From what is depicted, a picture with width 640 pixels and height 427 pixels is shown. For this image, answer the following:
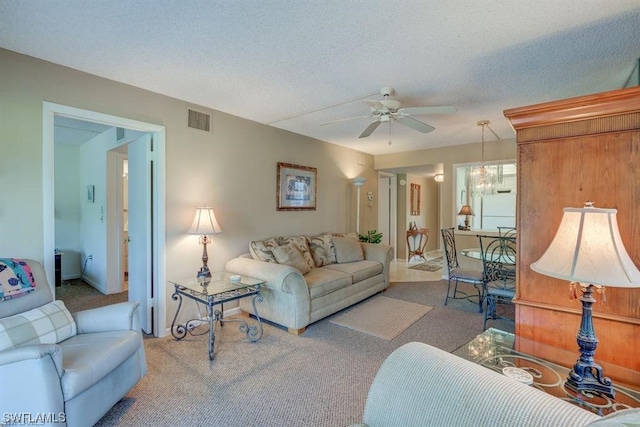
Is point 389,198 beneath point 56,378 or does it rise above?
above

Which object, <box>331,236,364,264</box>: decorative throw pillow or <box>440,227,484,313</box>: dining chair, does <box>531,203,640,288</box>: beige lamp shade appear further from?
<box>331,236,364,264</box>: decorative throw pillow

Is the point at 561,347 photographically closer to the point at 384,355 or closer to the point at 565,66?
the point at 384,355

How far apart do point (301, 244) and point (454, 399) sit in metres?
3.42

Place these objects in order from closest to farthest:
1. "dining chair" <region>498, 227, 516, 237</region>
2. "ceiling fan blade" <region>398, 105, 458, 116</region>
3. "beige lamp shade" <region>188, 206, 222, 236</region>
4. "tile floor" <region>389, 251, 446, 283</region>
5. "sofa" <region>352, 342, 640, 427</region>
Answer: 1. "sofa" <region>352, 342, 640, 427</region>
2. "ceiling fan blade" <region>398, 105, 458, 116</region>
3. "beige lamp shade" <region>188, 206, 222, 236</region>
4. "dining chair" <region>498, 227, 516, 237</region>
5. "tile floor" <region>389, 251, 446, 283</region>

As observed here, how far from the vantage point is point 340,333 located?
3150 millimetres

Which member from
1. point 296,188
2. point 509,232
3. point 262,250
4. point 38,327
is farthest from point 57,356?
point 509,232

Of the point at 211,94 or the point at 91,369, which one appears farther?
the point at 211,94

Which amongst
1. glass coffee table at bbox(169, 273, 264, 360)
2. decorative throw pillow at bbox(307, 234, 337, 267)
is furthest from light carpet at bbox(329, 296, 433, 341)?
glass coffee table at bbox(169, 273, 264, 360)

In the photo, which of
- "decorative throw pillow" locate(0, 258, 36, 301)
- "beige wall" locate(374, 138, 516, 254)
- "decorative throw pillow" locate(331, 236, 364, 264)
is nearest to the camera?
"decorative throw pillow" locate(0, 258, 36, 301)

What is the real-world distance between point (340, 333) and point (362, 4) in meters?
2.81

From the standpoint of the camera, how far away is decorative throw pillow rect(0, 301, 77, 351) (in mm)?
1650

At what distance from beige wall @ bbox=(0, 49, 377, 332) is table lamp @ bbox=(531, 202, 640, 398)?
122 inches

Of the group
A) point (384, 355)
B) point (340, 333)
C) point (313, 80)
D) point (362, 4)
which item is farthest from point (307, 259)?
point (362, 4)

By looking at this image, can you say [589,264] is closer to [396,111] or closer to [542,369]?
[542,369]
